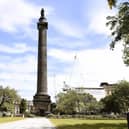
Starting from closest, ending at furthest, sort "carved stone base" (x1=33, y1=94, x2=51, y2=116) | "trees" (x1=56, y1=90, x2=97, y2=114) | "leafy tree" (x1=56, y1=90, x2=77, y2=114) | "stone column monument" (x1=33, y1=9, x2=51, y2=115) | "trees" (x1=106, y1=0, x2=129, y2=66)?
"trees" (x1=106, y1=0, x2=129, y2=66) → "stone column monument" (x1=33, y1=9, x2=51, y2=115) → "carved stone base" (x1=33, y1=94, x2=51, y2=116) → "leafy tree" (x1=56, y1=90, x2=77, y2=114) → "trees" (x1=56, y1=90, x2=97, y2=114)

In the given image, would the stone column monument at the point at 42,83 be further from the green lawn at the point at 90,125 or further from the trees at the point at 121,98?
the green lawn at the point at 90,125

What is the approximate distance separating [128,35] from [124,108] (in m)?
98.2

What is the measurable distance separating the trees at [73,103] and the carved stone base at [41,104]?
1417 centimetres

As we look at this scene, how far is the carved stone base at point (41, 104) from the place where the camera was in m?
124

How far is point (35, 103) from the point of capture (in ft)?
409

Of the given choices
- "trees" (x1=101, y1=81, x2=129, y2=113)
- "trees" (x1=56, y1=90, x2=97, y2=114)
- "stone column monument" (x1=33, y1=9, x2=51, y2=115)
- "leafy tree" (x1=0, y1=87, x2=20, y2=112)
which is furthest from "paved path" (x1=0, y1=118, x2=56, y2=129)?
"leafy tree" (x1=0, y1=87, x2=20, y2=112)

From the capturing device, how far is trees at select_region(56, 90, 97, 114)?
141125 millimetres

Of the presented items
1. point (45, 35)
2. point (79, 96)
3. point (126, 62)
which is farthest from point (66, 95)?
point (126, 62)

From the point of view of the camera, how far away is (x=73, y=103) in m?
144

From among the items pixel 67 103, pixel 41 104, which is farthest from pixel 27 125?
pixel 67 103

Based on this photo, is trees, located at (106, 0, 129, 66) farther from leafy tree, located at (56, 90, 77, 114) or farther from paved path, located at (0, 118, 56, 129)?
leafy tree, located at (56, 90, 77, 114)

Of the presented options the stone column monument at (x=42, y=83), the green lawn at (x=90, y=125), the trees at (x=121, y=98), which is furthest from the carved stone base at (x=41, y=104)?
the green lawn at (x=90, y=125)

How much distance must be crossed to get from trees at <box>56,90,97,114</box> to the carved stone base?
14.2 m

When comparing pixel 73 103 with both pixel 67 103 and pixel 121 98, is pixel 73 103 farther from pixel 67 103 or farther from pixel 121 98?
pixel 121 98
